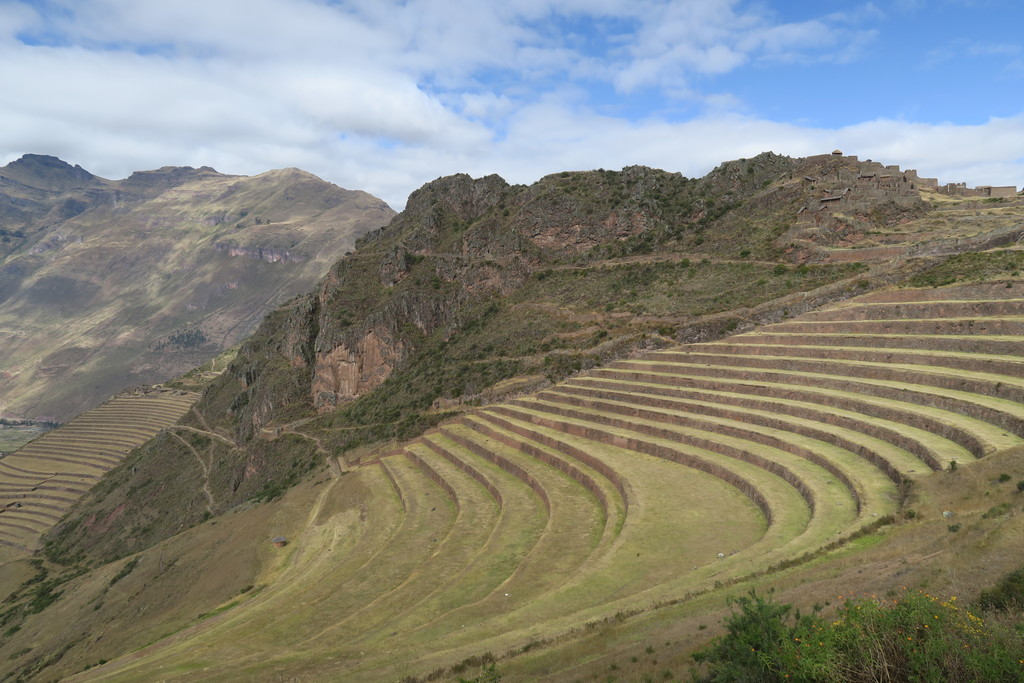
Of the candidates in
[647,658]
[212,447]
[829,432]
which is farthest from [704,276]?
[212,447]

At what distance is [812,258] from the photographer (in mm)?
43750

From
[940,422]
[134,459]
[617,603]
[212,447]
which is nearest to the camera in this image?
[617,603]

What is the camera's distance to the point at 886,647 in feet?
A: 22.3

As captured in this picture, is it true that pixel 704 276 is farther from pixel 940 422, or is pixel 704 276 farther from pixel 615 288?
pixel 940 422

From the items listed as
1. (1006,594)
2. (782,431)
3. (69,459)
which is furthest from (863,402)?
(69,459)

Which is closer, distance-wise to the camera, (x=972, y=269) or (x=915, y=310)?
(x=915, y=310)

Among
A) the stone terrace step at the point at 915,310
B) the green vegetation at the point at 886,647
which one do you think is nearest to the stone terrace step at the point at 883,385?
the stone terrace step at the point at 915,310

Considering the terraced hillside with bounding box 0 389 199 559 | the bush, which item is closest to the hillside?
the bush

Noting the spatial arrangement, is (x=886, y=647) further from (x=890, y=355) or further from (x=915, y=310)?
(x=915, y=310)

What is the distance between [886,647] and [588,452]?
798 inches

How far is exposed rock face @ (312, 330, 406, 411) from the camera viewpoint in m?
66.9

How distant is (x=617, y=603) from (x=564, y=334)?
38719 millimetres

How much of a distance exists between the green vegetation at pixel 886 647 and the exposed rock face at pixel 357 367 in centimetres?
6192

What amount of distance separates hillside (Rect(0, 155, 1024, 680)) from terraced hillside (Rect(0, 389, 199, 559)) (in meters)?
8.30
